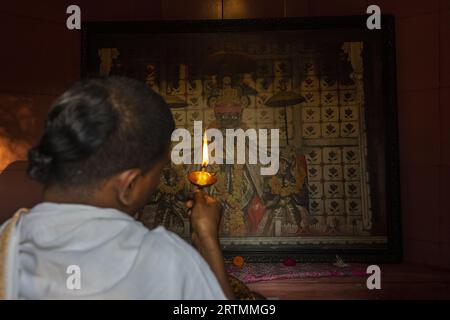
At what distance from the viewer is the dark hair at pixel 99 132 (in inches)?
26.5

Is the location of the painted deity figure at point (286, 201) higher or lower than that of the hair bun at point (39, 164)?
lower

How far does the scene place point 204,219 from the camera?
0.90m

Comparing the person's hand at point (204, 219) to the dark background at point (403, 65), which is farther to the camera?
the dark background at point (403, 65)

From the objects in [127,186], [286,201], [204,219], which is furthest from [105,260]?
[286,201]

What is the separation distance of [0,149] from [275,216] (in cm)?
157

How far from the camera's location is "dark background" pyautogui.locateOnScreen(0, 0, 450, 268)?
8.00 ft

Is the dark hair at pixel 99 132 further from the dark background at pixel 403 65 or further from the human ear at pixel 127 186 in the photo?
the dark background at pixel 403 65

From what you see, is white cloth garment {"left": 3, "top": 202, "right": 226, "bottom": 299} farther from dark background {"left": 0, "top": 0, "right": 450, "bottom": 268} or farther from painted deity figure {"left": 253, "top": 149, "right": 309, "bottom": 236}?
dark background {"left": 0, "top": 0, "right": 450, "bottom": 268}

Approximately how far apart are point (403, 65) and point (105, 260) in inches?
90.7

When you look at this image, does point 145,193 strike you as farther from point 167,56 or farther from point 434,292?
point 167,56

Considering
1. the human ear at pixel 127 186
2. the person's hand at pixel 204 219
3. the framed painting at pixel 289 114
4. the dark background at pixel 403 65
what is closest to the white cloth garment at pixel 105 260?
the human ear at pixel 127 186

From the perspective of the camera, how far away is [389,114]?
2441mm

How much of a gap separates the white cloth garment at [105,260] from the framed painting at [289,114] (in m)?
1.86

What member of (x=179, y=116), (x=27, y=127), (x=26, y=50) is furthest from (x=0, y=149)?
(x=179, y=116)
